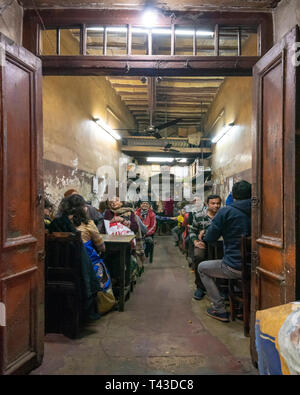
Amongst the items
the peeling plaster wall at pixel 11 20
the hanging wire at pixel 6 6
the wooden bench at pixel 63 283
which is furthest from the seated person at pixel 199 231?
the hanging wire at pixel 6 6

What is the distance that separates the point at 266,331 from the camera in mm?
1444

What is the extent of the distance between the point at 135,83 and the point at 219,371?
7215mm

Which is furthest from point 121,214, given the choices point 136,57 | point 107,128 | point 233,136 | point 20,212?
point 107,128

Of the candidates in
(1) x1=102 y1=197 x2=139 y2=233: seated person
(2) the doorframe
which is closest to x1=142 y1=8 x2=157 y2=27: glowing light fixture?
(2) the doorframe

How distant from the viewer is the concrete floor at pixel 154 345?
2.33 m

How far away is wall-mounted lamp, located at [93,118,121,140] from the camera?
700cm

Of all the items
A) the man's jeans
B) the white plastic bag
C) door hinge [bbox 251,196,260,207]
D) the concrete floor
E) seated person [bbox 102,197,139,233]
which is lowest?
the concrete floor

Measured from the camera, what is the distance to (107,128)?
25.7ft

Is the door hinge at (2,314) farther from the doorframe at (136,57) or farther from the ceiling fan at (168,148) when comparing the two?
the ceiling fan at (168,148)

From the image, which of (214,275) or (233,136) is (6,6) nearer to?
(214,275)

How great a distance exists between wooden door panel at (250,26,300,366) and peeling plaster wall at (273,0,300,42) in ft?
1.16

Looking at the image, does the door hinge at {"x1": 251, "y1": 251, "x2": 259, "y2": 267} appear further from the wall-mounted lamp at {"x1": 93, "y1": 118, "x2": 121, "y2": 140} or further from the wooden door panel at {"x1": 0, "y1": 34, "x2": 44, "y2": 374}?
the wall-mounted lamp at {"x1": 93, "y1": 118, "x2": 121, "y2": 140}
